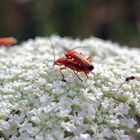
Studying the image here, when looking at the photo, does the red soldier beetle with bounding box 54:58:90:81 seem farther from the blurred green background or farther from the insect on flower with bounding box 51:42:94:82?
the blurred green background

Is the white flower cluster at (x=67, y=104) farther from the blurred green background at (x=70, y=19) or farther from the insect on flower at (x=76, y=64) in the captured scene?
the blurred green background at (x=70, y=19)

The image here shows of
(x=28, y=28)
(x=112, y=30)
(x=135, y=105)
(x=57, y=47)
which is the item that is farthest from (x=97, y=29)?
(x=135, y=105)

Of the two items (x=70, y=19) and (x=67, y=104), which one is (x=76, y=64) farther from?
(x=70, y=19)

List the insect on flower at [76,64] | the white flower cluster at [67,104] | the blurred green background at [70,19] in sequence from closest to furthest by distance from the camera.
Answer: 1. the white flower cluster at [67,104]
2. the insect on flower at [76,64]
3. the blurred green background at [70,19]

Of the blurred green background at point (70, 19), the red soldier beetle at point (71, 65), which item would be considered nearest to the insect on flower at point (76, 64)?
the red soldier beetle at point (71, 65)

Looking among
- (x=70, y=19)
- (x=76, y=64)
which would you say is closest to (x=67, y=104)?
(x=76, y=64)

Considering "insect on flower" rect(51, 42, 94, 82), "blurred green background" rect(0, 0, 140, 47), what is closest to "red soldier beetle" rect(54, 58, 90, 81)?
"insect on flower" rect(51, 42, 94, 82)
